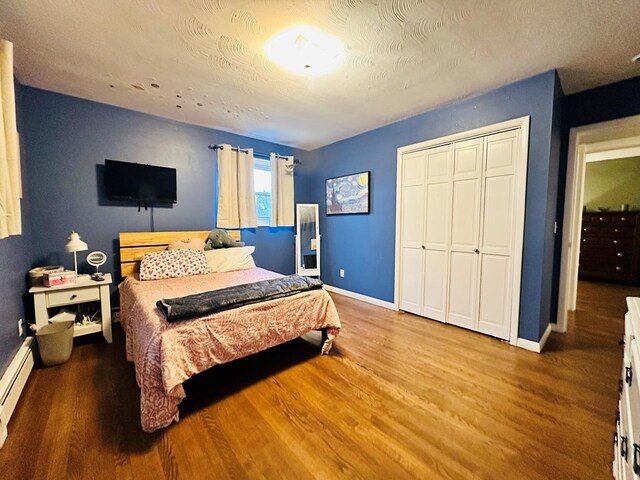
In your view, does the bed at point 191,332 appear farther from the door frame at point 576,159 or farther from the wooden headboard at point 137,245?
the door frame at point 576,159

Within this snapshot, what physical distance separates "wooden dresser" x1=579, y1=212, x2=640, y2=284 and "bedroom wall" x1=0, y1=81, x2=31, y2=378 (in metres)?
7.92

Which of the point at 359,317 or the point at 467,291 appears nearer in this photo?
the point at 467,291

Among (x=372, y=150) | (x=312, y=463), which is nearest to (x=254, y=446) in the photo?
(x=312, y=463)

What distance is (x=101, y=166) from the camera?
9.53ft

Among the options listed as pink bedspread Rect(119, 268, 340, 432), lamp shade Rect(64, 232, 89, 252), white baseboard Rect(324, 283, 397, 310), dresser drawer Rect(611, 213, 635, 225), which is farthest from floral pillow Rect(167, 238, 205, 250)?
dresser drawer Rect(611, 213, 635, 225)

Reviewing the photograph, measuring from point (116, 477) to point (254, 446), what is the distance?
0.63 meters

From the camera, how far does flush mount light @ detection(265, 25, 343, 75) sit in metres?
1.78

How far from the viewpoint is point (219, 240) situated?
347 cm

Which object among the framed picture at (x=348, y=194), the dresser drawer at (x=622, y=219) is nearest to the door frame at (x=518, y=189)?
the framed picture at (x=348, y=194)

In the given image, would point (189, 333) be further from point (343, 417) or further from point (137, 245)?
point (137, 245)

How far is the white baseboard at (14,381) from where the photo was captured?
58.2 inches

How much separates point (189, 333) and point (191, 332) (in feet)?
0.04

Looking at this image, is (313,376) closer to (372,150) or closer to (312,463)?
(312,463)

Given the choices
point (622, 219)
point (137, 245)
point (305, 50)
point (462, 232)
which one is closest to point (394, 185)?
point (462, 232)
